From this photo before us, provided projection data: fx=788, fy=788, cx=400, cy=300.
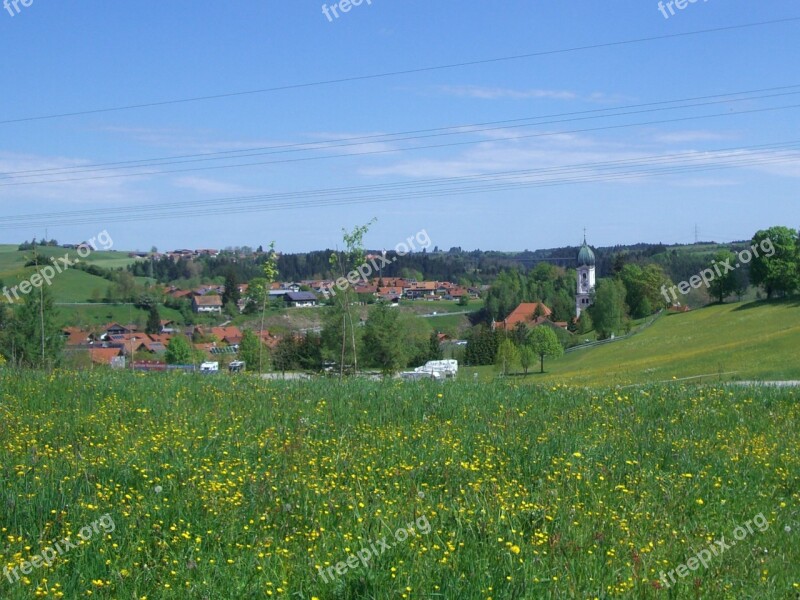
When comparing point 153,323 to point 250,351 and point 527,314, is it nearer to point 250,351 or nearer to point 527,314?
point 250,351

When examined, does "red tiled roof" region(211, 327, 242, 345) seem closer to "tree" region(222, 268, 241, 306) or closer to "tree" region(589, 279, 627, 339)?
"tree" region(222, 268, 241, 306)

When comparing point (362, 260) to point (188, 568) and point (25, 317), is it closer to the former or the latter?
point (25, 317)

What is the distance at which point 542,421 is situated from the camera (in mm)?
10906

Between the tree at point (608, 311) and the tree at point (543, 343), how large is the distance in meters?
18.2

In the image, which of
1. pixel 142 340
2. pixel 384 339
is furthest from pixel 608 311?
pixel 384 339

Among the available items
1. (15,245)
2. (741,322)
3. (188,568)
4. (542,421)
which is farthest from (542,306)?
(188,568)

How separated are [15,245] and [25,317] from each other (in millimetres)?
75176

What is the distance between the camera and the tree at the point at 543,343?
59562 mm

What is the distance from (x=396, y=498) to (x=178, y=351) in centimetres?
3748

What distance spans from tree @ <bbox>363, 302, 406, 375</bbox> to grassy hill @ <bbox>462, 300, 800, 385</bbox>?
3018 mm

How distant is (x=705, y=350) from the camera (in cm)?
5053

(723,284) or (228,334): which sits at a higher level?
(723,284)

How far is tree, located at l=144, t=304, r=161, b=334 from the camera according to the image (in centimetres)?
5688

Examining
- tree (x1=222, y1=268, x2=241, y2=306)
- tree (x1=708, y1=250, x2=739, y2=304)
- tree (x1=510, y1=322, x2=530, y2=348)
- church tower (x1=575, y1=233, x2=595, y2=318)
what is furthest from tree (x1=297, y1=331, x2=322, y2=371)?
church tower (x1=575, y1=233, x2=595, y2=318)
